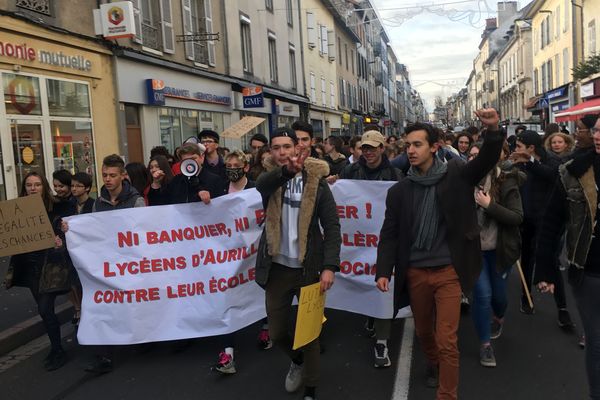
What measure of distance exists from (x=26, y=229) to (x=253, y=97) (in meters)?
15.5

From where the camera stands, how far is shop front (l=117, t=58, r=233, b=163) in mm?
13414

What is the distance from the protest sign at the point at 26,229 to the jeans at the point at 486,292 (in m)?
3.55

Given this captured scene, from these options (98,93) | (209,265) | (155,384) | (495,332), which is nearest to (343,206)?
(209,265)

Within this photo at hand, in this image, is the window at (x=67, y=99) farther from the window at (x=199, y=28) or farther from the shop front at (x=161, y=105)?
the window at (x=199, y=28)

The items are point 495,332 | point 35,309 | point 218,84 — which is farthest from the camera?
point 218,84

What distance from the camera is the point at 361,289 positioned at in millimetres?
5348

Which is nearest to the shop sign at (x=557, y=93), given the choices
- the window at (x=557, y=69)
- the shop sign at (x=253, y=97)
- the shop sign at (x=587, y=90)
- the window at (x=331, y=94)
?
the window at (x=557, y=69)

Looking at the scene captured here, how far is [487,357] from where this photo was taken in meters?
4.45

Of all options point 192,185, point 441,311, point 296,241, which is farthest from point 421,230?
point 192,185

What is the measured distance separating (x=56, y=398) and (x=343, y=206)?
306 cm

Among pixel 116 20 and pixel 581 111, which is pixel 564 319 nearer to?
pixel 116 20

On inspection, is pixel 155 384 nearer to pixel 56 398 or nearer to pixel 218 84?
pixel 56 398

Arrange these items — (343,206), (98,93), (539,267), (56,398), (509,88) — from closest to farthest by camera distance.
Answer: (539,267), (56,398), (343,206), (98,93), (509,88)

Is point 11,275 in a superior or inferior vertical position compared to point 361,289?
superior
